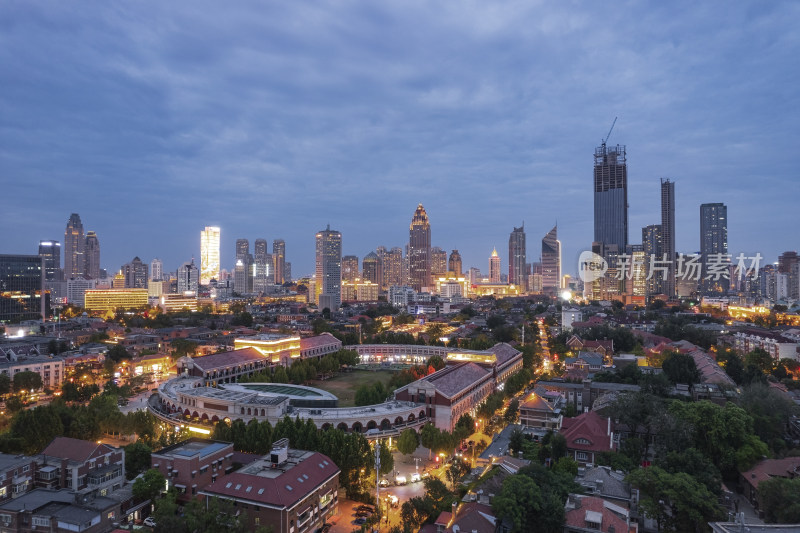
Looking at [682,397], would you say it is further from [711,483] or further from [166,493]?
[166,493]

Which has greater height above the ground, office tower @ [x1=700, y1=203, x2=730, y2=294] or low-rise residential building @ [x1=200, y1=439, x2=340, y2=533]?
office tower @ [x1=700, y1=203, x2=730, y2=294]

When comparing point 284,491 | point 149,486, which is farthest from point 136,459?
point 284,491

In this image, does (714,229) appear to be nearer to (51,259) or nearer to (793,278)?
(793,278)

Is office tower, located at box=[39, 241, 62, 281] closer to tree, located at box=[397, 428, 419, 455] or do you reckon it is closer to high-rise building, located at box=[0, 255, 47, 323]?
high-rise building, located at box=[0, 255, 47, 323]

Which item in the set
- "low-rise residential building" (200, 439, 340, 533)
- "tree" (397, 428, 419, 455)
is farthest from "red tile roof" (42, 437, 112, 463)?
"tree" (397, 428, 419, 455)

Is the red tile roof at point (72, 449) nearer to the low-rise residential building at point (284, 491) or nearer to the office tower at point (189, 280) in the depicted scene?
the low-rise residential building at point (284, 491)

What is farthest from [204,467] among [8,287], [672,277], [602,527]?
[672,277]

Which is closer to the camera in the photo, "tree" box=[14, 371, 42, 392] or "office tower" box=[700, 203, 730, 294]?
"tree" box=[14, 371, 42, 392]
